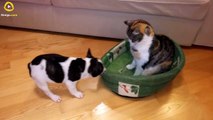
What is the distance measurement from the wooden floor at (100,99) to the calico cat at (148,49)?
0.65 feet

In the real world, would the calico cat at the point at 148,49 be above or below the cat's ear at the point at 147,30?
below

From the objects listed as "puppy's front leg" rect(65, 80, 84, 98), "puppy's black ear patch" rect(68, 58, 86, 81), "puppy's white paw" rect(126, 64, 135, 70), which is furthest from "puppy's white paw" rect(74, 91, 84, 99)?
"puppy's white paw" rect(126, 64, 135, 70)

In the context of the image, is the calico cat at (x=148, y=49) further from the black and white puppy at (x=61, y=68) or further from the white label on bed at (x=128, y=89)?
A: the black and white puppy at (x=61, y=68)

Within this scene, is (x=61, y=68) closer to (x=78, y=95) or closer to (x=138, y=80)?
(x=78, y=95)

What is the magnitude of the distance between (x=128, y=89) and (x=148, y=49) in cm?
27

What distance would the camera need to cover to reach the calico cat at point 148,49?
119 centimetres

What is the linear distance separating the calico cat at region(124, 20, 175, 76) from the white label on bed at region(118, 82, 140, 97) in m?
0.15

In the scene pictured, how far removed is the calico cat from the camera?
46.9 inches

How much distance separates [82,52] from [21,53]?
1.56 ft

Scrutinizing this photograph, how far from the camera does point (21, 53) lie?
1627 mm

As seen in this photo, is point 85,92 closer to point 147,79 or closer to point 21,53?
point 147,79

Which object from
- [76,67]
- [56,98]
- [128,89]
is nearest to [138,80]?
[128,89]

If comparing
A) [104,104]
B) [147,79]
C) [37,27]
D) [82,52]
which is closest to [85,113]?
[104,104]

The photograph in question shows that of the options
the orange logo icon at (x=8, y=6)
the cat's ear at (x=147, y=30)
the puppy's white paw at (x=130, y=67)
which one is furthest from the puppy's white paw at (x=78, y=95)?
the orange logo icon at (x=8, y=6)
